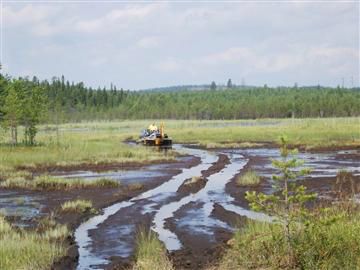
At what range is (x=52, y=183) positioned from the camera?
95.6 feet

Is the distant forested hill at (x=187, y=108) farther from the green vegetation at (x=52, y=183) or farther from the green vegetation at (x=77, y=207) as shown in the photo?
the green vegetation at (x=77, y=207)

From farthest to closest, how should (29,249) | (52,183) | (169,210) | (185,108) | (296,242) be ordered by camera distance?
(185,108) < (52,183) < (169,210) < (29,249) < (296,242)

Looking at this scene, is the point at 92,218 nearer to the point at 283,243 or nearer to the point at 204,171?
the point at 283,243

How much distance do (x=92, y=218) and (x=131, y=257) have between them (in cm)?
681

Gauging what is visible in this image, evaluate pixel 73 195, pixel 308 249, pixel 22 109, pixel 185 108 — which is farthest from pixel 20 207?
pixel 185 108

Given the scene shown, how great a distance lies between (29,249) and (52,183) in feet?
52.2

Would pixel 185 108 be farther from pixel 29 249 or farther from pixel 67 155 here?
pixel 29 249

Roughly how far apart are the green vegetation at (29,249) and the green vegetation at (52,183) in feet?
39.5

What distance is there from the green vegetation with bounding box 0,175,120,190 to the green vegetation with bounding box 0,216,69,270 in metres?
12.0

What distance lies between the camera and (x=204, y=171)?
38281 millimetres

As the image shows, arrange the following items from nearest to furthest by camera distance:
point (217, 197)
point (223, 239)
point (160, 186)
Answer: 1. point (223, 239)
2. point (217, 197)
3. point (160, 186)

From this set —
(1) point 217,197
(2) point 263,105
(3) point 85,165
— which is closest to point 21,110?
(3) point 85,165

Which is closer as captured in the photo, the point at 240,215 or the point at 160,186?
the point at 240,215

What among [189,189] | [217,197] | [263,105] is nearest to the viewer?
[217,197]
